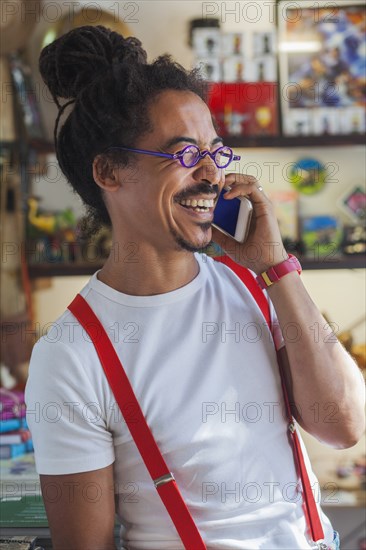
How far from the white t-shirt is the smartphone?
0.49 feet

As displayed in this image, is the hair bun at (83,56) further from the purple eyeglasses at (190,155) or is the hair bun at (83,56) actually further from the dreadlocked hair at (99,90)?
the purple eyeglasses at (190,155)

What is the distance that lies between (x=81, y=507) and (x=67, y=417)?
12cm

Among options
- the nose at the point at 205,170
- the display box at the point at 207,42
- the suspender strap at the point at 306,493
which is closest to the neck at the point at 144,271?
the nose at the point at 205,170

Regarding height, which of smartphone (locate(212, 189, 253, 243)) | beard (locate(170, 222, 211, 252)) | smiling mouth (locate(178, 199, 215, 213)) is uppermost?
smiling mouth (locate(178, 199, 215, 213))

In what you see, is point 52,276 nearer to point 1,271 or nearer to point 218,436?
point 1,271

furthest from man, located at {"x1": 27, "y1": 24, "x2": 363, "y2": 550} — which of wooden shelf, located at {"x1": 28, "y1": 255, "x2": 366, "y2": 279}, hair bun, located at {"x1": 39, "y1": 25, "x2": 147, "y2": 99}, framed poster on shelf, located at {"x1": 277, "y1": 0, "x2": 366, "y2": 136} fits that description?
framed poster on shelf, located at {"x1": 277, "y1": 0, "x2": 366, "y2": 136}

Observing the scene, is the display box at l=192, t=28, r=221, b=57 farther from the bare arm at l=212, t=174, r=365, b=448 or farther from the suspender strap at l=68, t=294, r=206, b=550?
the suspender strap at l=68, t=294, r=206, b=550

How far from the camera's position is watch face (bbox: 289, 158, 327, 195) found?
301 cm

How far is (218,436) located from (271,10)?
2.22 meters

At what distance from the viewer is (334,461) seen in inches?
109

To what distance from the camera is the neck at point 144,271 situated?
3.92ft

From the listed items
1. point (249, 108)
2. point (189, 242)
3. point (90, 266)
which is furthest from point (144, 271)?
point (249, 108)

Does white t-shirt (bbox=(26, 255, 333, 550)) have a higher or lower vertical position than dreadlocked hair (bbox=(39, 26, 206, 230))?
lower

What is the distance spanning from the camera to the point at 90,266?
2896 millimetres
